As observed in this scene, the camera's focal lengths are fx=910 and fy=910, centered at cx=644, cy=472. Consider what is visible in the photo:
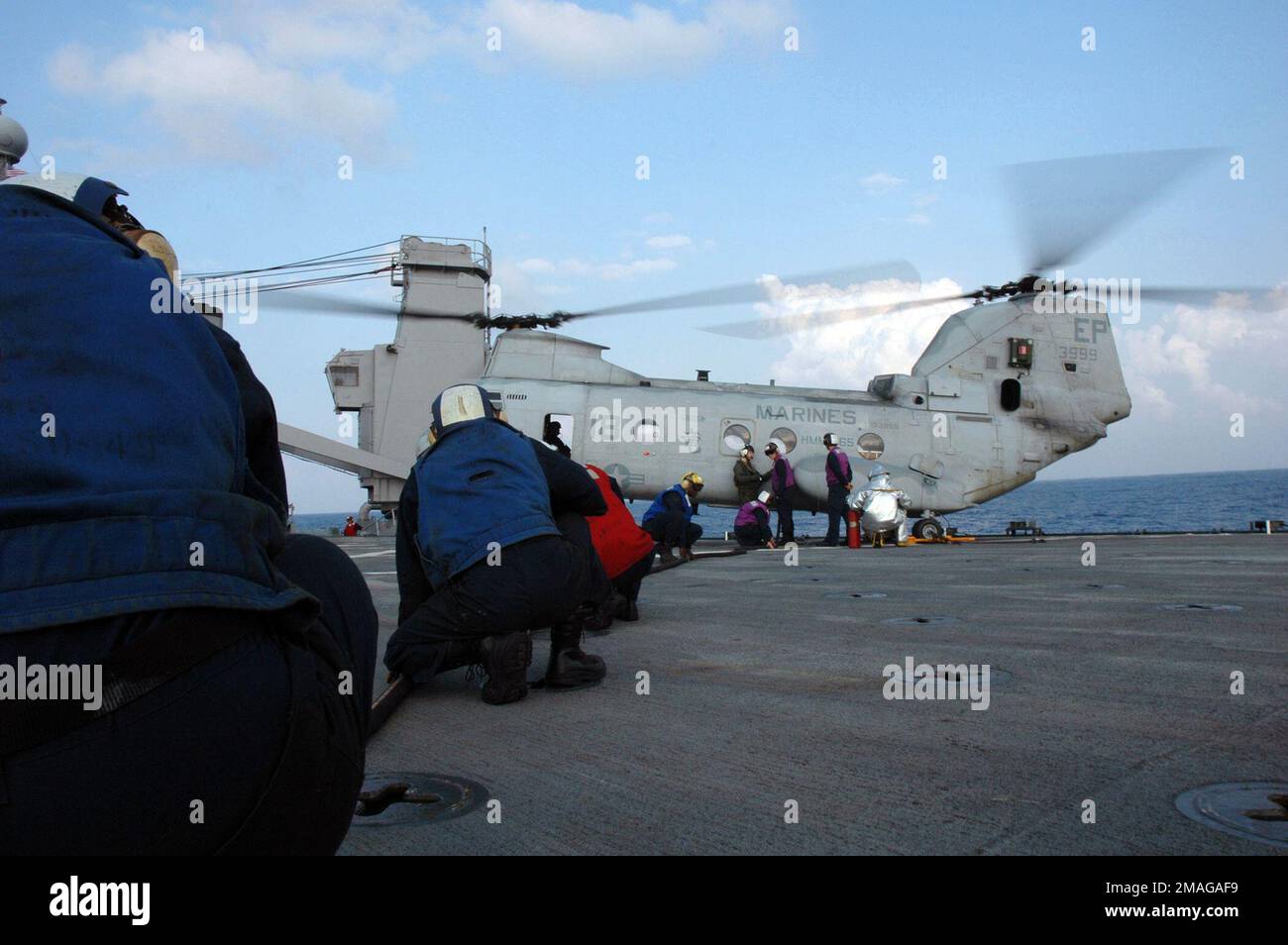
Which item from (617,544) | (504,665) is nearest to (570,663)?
(504,665)

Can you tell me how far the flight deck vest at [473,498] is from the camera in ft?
13.0

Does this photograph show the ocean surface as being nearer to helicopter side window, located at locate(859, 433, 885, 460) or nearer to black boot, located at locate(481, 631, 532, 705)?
helicopter side window, located at locate(859, 433, 885, 460)

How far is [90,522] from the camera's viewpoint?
1.34m

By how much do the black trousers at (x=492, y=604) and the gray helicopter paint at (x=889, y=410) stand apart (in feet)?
42.4

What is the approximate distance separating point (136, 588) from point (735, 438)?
1685 cm

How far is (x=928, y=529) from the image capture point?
16469 mm

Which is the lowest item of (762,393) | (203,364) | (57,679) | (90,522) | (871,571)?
(871,571)

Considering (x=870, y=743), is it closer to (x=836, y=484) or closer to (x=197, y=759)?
(x=197, y=759)

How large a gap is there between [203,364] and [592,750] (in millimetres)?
2108

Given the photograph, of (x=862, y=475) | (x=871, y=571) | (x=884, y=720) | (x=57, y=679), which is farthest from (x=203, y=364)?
(x=862, y=475)

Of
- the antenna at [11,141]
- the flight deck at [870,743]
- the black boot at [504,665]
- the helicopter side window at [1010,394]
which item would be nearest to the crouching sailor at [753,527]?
the helicopter side window at [1010,394]

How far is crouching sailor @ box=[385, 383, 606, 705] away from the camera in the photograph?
3.97 meters
